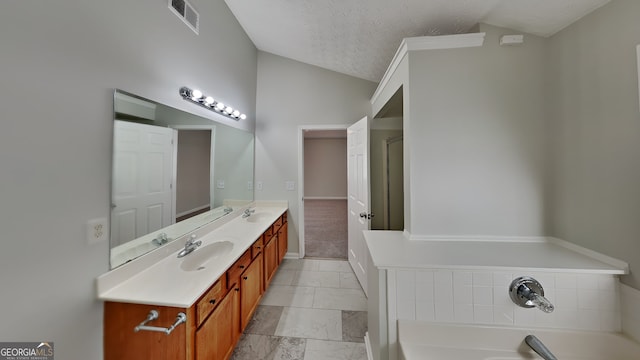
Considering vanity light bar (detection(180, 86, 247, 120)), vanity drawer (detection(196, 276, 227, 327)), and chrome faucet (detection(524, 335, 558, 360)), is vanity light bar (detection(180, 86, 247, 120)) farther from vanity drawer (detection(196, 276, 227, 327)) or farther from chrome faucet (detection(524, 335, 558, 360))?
chrome faucet (detection(524, 335, 558, 360))

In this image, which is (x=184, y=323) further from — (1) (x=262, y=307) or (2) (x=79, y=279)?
(1) (x=262, y=307)

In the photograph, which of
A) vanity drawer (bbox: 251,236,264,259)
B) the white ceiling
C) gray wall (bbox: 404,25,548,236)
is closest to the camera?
the white ceiling

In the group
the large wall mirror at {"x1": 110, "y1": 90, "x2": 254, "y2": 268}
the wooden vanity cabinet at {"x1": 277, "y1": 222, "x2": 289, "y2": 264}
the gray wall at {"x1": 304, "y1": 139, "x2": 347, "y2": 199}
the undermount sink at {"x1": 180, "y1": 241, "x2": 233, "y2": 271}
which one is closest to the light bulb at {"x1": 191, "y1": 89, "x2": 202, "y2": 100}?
the large wall mirror at {"x1": 110, "y1": 90, "x2": 254, "y2": 268}

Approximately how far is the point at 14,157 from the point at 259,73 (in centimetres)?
286

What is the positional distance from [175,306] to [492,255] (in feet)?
5.76

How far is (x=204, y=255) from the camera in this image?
1682 mm

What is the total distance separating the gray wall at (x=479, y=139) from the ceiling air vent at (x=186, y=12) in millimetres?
1764

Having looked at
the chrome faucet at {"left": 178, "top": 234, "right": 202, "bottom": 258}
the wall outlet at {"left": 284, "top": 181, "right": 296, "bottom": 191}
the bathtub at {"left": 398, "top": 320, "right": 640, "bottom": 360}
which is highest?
the wall outlet at {"left": 284, "top": 181, "right": 296, "bottom": 191}

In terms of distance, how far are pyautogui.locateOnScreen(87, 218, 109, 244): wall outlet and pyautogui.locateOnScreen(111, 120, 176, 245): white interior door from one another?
35mm

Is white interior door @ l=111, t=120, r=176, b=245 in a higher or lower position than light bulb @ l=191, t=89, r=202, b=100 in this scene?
lower

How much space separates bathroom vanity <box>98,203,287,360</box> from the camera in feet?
3.37

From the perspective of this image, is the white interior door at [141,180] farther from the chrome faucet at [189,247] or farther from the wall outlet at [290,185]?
the wall outlet at [290,185]

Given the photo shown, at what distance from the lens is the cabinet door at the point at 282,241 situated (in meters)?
2.80

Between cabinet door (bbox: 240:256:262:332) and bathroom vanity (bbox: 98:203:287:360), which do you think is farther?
cabinet door (bbox: 240:256:262:332)
